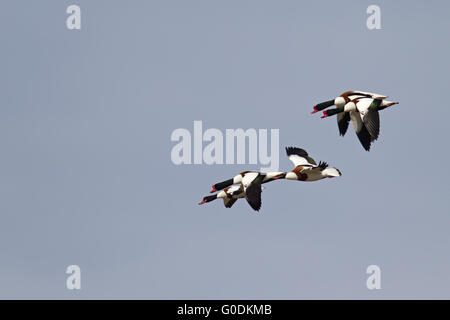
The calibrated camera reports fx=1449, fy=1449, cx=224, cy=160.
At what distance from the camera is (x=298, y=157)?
2576 inches

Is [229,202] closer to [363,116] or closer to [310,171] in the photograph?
[310,171]

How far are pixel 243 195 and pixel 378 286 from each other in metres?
7.59

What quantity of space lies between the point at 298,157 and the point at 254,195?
582 centimetres

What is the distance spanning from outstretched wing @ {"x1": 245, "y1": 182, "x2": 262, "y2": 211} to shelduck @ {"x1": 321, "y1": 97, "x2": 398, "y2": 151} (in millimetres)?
4828

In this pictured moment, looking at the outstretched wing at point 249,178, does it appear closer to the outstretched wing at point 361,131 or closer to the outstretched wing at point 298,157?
the outstretched wing at point 298,157

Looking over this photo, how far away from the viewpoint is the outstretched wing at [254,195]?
195 ft

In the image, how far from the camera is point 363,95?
63.2 meters

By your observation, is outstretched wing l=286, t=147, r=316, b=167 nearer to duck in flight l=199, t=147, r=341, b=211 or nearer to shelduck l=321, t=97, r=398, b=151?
duck in flight l=199, t=147, r=341, b=211

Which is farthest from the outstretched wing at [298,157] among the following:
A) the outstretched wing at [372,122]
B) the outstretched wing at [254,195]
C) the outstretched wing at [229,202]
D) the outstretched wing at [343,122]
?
the outstretched wing at [372,122]

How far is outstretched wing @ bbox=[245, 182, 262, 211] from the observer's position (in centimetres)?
5941

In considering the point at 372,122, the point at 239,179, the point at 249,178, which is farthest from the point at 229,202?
the point at 372,122

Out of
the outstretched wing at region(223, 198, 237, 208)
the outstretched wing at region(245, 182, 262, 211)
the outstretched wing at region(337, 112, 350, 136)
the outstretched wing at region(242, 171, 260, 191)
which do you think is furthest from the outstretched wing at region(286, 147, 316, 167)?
the outstretched wing at region(245, 182, 262, 211)

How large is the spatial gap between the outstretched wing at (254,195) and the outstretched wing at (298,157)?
3.48 metres
